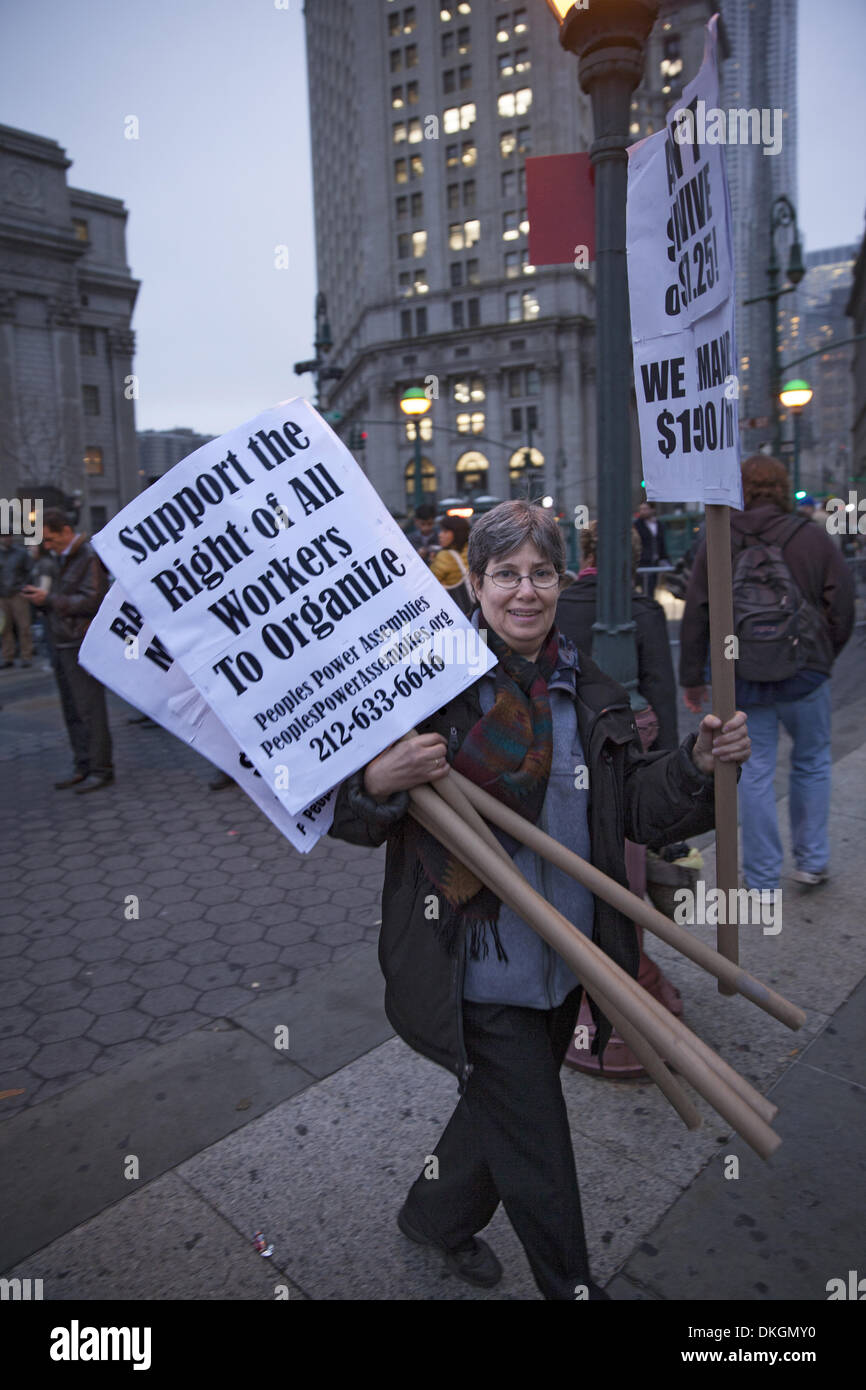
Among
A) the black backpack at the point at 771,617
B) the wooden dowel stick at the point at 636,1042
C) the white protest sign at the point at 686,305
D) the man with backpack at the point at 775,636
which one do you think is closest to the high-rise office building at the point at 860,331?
the man with backpack at the point at 775,636

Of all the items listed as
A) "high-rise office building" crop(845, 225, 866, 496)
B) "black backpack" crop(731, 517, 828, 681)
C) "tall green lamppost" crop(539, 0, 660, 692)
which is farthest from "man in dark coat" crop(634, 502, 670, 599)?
"high-rise office building" crop(845, 225, 866, 496)

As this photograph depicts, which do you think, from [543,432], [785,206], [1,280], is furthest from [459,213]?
[785,206]

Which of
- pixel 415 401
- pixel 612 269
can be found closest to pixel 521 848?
pixel 612 269

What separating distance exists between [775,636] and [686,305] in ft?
7.68

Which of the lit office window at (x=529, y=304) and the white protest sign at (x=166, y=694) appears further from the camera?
the lit office window at (x=529, y=304)

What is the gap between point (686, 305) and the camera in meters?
2.15

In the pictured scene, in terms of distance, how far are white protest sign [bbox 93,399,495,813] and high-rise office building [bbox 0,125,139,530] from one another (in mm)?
44166

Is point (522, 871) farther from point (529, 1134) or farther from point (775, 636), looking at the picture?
point (775, 636)

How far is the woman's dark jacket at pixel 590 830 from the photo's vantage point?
2027 millimetres

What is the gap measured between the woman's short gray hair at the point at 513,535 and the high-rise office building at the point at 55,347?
44.1 m

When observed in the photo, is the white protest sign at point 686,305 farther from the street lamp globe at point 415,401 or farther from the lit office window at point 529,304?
the lit office window at point 529,304

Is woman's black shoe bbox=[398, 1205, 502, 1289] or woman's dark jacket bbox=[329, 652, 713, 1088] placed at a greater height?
woman's dark jacket bbox=[329, 652, 713, 1088]

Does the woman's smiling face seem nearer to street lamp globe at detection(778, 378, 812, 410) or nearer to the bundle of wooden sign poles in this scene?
the bundle of wooden sign poles

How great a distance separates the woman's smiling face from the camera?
2082 millimetres
